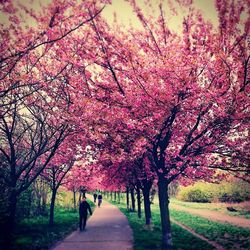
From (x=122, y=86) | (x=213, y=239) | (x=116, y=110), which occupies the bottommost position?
(x=213, y=239)

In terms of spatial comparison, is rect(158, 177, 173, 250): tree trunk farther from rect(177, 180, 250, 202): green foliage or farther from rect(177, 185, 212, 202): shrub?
rect(177, 185, 212, 202): shrub

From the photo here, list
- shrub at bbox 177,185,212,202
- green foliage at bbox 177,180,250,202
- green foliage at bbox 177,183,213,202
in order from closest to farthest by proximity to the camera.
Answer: green foliage at bbox 177,180,250,202 < green foliage at bbox 177,183,213,202 < shrub at bbox 177,185,212,202

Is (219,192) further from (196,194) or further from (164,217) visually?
(164,217)

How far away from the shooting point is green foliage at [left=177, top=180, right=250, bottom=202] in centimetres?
3019

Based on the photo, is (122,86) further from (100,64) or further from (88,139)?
(88,139)

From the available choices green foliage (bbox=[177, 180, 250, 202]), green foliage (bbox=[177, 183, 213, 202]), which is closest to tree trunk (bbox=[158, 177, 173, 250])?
green foliage (bbox=[177, 180, 250, 202])

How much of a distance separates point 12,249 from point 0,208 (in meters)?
1.43

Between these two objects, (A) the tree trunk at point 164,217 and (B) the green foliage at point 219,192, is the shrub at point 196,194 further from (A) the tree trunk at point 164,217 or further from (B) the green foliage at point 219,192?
(A) the tree trunk at point 164,217

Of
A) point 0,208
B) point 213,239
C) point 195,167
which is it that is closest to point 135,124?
point 195,167

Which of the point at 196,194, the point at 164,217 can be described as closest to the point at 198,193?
the point at 196,194

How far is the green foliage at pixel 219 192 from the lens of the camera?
30188 millimetres

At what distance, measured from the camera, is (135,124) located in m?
8.29

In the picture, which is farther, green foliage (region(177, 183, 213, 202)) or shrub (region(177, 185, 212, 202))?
shrub (region(177, 185, 212, 202))

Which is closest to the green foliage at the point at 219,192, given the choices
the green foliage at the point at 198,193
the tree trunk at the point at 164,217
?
the green foliage at the point at 198,193
